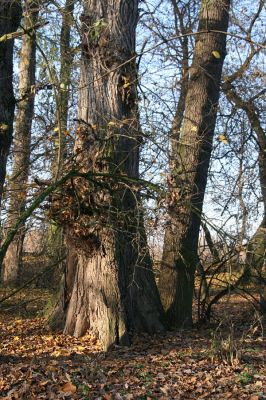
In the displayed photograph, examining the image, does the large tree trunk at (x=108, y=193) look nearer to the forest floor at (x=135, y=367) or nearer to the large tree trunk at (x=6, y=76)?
the forest floor at (x=135, y=367)

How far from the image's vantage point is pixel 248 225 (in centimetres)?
901

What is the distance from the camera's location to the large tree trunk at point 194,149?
29.9 ft

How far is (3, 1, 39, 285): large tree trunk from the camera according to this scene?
802 centimetres

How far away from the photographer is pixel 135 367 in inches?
272

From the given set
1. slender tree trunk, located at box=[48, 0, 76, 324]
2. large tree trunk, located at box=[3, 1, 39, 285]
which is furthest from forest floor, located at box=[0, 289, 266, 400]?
large tree trunk, located at box=[3, 1, 39, 285]

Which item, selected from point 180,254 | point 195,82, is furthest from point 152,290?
point 195,82

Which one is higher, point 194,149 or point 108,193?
point 194,149

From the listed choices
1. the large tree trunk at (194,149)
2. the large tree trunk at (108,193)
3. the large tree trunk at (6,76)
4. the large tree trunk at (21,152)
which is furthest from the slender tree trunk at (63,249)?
the large tree trunk at (194,149)

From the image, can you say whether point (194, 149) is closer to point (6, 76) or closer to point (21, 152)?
point (21, 152)

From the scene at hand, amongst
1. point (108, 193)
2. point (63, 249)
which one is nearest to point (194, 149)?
point (108, 193)

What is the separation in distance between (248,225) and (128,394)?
4.01 meters

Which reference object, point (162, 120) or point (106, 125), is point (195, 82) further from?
point (106, 125)

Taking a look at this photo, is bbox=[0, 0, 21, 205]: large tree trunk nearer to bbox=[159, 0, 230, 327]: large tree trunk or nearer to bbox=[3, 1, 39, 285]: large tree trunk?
bbox=[3, 1, 39, 285]: large tree trunk

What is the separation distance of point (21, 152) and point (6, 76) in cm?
369
